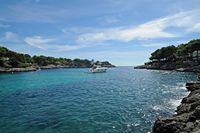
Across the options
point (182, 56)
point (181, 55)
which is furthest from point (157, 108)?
point (182, 56)

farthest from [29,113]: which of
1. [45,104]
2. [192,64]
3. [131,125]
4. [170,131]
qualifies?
[192,64]

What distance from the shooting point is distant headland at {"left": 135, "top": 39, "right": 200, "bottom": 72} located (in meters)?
127

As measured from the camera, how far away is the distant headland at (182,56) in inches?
4995

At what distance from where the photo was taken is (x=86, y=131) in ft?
68.9

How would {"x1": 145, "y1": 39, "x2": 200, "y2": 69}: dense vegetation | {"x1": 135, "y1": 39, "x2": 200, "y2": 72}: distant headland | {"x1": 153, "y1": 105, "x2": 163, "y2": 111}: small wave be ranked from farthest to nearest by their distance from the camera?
{"x1": 145, "y1": 39, "x2": 200, "y2": 69}: dense vegetation < {"x1": 135, "y1": 39, "x2": 200, "y2": 72}: distant headland < {"x1": 153, "y1": 105, "x2": 163, "y2": 111}: small wave

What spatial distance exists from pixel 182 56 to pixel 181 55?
86.4 inches

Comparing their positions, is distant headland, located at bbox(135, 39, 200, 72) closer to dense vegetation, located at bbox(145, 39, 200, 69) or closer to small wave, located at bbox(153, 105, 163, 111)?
dense vegetation, located at bbox(145, 39, 200, 69)

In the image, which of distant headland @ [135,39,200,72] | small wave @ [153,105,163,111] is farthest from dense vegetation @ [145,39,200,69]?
small wave @ [153,105,163,111]

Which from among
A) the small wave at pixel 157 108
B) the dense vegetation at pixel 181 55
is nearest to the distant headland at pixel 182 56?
the dense vegetation at pixel 181 55

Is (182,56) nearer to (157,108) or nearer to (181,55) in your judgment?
(181,55)

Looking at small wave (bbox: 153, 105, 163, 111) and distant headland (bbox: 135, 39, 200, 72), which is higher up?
distant headland (bbox: 135, 39, 200, 72)

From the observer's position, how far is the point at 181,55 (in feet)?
490

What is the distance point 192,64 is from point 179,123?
11753 centimetres

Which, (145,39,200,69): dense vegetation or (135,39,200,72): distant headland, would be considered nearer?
(135,39,200,72): distant headland
